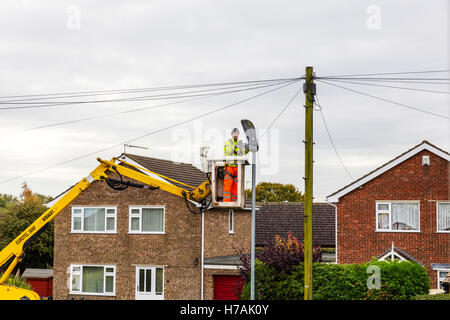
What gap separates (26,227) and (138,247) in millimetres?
14354

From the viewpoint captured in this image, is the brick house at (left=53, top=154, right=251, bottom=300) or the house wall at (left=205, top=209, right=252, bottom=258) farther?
the house wall at (left=205, top=209, right=252, bottom=258)

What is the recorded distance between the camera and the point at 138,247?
31.2 m

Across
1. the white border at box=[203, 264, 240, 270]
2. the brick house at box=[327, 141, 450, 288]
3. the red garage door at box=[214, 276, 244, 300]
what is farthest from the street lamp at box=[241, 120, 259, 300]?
the brick house at box=[327, 141, 450, 288]

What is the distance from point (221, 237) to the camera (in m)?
32.5

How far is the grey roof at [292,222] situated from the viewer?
4106 centimetres

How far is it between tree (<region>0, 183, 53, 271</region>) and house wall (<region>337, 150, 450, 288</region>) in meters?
20.2

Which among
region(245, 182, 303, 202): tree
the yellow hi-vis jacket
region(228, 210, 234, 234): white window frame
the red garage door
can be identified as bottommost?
the red garage door

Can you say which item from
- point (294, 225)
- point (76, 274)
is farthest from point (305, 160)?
point (294, 225)

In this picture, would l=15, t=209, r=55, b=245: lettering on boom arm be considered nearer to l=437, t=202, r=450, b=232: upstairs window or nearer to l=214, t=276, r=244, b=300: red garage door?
l=214, t=276, r=244, b=300: red garage door

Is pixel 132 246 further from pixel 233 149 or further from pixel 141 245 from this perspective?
pixel 233 149

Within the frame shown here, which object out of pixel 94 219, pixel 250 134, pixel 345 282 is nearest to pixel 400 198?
pixel 345 282

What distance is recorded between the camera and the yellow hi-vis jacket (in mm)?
19266
